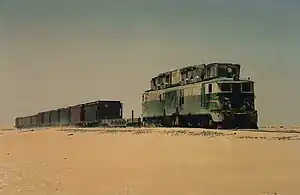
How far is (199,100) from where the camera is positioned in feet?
56.6

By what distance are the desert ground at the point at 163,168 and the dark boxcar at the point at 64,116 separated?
18225mm

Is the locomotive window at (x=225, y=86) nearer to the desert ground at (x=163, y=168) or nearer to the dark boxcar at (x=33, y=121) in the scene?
the desert ground at (x=163, y=168)

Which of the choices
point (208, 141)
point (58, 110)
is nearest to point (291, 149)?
point (208, 141)

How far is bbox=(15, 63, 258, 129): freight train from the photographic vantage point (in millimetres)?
16181

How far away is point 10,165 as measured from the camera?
339 inches

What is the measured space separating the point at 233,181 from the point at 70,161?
3335 millimetres

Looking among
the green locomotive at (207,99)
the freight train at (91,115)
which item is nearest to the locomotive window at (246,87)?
the green locomotive at (207,99)

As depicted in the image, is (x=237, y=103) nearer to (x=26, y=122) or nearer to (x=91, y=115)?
(x=91, y=115)

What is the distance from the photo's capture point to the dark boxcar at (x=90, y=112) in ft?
84.2

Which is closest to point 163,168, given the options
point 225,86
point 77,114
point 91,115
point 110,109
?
point 225,86

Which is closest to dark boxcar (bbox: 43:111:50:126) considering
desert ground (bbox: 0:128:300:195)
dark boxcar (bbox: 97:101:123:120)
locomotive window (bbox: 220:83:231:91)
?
dark boxcar (bbox: 97:101:123:120)

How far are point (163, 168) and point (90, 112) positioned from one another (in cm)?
1941

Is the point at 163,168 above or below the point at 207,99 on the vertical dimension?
below

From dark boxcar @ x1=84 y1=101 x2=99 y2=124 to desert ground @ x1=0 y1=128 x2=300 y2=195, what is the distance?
48.5ft
